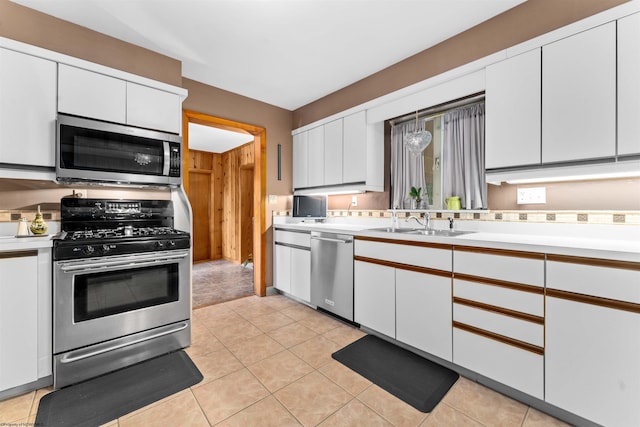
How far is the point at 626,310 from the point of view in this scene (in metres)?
1.34

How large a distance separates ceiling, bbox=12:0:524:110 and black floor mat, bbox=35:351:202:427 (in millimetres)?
2698

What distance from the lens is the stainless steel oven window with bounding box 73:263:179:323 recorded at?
191 centimetres

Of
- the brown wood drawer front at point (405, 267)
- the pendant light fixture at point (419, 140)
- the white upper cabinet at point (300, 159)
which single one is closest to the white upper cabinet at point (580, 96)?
the pendant light fixture at point (419, 140)

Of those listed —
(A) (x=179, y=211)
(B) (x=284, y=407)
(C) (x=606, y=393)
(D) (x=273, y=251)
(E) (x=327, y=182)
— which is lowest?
(B) (x=284, y=407)

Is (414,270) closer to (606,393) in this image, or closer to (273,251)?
(606,393)

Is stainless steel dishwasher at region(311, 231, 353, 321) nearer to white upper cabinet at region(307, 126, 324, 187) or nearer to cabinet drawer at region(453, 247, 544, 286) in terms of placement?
white upper cabinet at region(307, 126, 324, 187)

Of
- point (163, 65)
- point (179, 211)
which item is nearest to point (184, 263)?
point (179, 211)

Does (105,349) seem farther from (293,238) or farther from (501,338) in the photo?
(501,338)

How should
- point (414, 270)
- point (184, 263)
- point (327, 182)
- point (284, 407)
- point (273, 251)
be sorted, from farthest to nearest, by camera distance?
point (273, 251)
point (327, 182)
point (184, 263)
point (414, 270)
point (284, 407)

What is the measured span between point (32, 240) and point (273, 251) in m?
2.42

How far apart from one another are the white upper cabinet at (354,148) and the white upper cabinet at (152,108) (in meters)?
1.78

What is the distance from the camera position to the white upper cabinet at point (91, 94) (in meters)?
2.05

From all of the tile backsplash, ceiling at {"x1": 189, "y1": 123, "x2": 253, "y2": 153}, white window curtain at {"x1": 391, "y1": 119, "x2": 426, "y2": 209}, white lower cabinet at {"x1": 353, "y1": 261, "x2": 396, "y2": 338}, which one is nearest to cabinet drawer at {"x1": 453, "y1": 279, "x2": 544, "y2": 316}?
white lower cabinet at {"x1": 353, "y1": 261, "x2": 396, "y2": 338}

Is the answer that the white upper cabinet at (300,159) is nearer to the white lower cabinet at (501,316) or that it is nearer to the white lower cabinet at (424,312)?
the white lower cabinet at (424,312)
